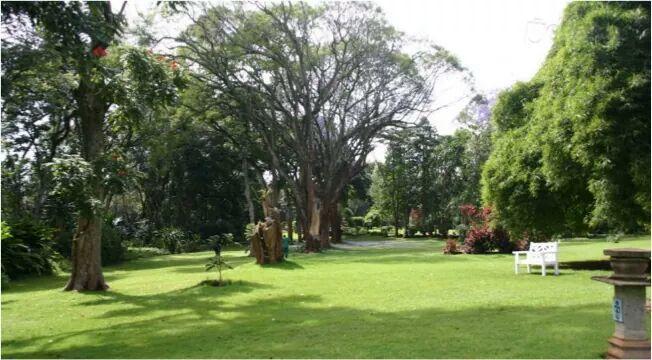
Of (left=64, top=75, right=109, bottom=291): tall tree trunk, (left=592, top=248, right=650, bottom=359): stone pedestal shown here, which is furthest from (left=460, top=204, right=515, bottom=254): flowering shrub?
(left=592, top=248, right=650, bottom=359): stone pedestal

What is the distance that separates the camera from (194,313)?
29.6 feet

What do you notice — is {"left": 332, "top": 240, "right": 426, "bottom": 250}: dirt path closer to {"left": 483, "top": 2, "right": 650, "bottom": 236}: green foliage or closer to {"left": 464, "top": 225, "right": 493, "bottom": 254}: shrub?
{"left": 464, "top": 225, "right": 493, "bottom": 254}: shrub

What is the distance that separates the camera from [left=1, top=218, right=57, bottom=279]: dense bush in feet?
53.8

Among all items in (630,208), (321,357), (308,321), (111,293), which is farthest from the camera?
(111,293)

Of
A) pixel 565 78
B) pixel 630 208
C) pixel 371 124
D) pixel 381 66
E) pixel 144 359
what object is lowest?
pixel 144 359

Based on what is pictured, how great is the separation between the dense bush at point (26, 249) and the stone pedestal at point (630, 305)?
1508cm

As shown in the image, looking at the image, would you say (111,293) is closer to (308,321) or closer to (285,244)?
(308,321)

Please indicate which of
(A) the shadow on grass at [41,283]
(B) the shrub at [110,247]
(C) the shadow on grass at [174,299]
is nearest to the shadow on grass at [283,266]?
(C) the shadow on grass at [174,299]

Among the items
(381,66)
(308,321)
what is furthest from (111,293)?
(381,66)

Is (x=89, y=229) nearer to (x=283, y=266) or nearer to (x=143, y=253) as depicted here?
(x=283, y=266)

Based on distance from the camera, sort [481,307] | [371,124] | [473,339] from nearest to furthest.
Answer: [473,339] → [481,307] → [371,124]

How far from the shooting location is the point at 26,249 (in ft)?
56.6

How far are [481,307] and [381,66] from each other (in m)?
21.3

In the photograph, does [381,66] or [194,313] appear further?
[381,66]
